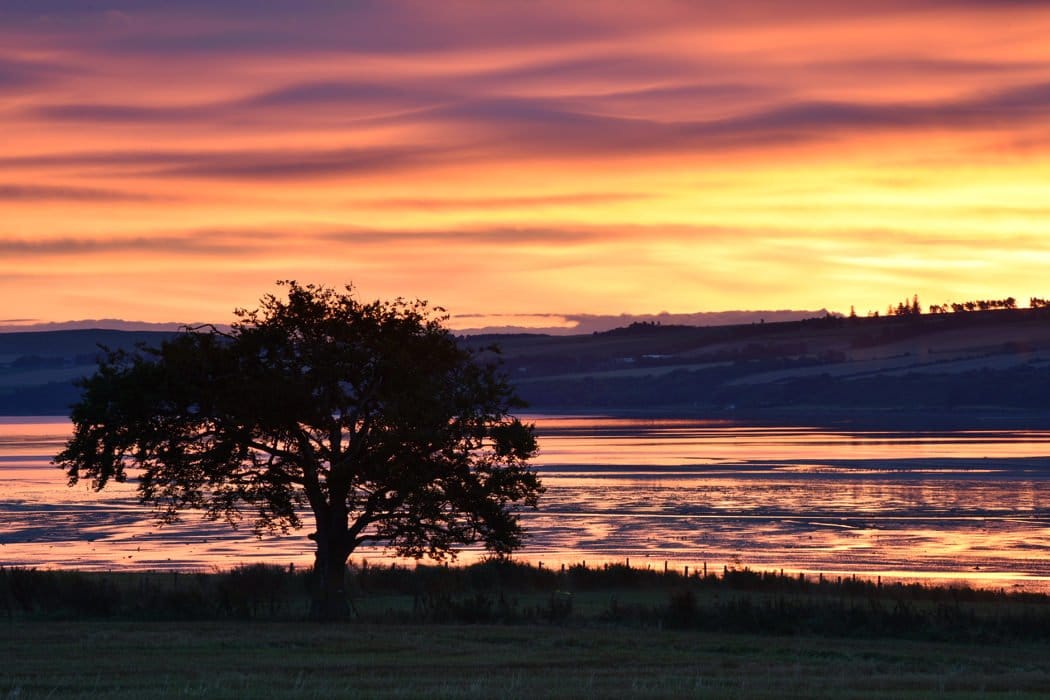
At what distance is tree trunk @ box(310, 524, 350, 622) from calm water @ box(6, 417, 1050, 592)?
42.2 feet

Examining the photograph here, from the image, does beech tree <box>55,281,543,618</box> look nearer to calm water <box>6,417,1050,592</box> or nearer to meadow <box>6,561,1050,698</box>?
meadow <box>6,561,1050,698</box>

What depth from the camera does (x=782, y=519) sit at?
6525 cm

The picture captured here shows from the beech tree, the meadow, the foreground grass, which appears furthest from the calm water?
the foreground grass

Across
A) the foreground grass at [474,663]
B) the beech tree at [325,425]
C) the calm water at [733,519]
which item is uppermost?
the beech tree at [325,425]

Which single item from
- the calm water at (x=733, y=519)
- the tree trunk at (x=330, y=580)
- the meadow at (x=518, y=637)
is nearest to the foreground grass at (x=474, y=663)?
the meadow at (x=518, y=637)

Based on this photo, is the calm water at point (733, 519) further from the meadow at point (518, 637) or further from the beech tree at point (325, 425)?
the beech tree at point (325, 425)

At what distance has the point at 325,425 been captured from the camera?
40250mm

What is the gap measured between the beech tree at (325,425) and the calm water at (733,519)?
1178 cm

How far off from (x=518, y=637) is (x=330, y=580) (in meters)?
8.12

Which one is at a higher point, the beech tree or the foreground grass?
the beech tree

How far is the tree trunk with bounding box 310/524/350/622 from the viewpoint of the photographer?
37.4m

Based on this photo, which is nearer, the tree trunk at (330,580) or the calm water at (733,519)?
the tree trunk at (330,580)

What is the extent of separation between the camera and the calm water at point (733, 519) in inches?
2064

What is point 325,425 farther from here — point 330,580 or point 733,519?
point 733,519
